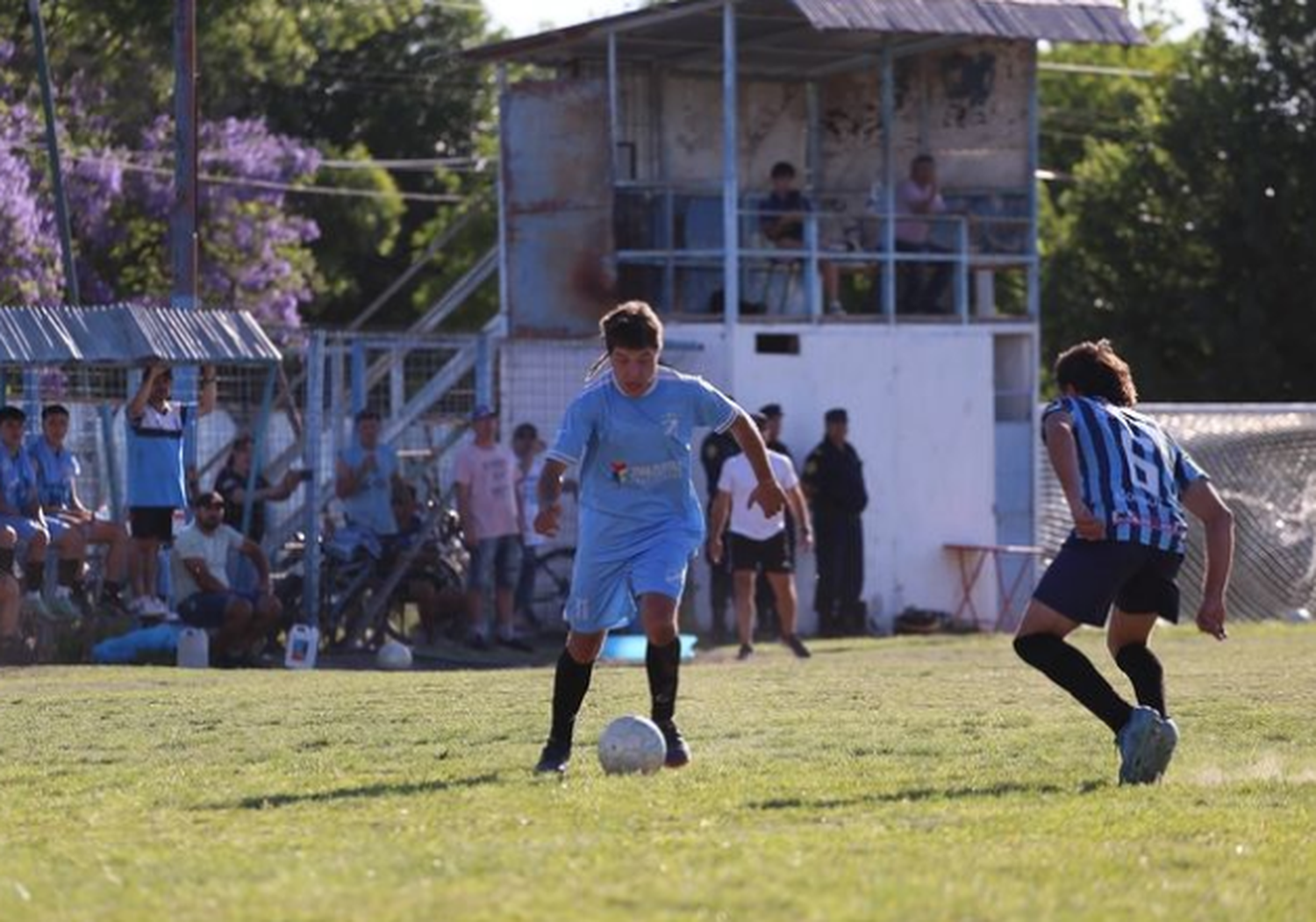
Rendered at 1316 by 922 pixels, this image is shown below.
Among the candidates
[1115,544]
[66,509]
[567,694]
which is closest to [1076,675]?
[1115,544]

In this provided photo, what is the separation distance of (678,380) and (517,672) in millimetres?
8115

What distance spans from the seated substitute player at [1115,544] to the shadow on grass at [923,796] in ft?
1.02

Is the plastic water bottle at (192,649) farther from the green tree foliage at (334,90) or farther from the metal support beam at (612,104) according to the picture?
the green tree foliage at (334,90)

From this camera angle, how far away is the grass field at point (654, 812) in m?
7.72

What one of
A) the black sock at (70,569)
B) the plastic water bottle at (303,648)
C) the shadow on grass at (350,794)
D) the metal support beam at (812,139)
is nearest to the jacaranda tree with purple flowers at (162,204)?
the metal support beam at (812,139)

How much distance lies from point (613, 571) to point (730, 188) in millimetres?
16222

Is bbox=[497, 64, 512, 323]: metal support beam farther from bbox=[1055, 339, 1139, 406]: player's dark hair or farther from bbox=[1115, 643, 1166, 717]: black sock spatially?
bbox=[1115, 643, 1166, 717]: black sock

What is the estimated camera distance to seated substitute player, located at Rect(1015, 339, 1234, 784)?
1091 cm

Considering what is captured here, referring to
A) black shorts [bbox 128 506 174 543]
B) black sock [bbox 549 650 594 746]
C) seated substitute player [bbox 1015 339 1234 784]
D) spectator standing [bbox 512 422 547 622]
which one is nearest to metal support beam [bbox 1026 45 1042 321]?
spectator standing [bbox 512 422 547 622]

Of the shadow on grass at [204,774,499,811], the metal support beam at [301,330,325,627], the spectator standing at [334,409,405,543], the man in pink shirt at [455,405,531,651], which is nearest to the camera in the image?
the shadow on grass at [204,774,499,811]

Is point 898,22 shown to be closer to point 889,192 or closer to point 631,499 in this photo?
point 889,192

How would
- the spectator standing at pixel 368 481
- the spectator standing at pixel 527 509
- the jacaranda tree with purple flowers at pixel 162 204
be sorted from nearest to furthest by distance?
the spectator standing at pixel 368 481, the spectator standing at pixel 527 509, the jacaranda tree with purple flowers at pixel 162 204

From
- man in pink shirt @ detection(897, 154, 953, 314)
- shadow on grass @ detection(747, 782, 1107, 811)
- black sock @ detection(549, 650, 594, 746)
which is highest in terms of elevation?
man in pink shirt @ detection(897, 154, 953, 314)

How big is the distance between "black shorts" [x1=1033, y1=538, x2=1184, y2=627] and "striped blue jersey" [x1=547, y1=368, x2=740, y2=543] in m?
1.47
